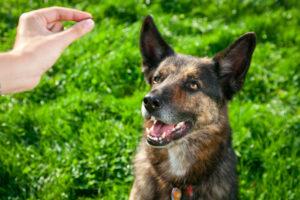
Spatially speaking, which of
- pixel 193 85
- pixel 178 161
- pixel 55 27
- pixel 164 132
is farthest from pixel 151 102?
pixel 55 27

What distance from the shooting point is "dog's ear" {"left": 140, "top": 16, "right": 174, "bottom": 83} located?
4.79 m

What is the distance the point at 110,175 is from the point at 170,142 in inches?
54.1

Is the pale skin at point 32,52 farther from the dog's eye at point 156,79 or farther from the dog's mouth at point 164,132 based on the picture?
the dog's eye at point 156,79

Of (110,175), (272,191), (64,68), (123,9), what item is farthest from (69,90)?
(272,191)

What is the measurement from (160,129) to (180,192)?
55 centimetres

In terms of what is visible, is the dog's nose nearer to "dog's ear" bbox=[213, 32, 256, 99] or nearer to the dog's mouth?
the dog's mouth

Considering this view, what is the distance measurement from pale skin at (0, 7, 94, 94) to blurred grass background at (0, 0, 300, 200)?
8.76 ft

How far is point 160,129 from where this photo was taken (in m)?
4.38

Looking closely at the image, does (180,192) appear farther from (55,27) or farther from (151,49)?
(55,27)

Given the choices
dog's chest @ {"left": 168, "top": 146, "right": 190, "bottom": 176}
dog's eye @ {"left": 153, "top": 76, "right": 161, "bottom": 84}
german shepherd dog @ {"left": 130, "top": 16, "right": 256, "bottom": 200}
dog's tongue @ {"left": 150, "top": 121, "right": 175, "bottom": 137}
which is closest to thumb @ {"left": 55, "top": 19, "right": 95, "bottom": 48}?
german shepherd dog @ {"left": 130, "top": 16, "right": 256, "bottom": 200}

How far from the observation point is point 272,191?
16.9 ft

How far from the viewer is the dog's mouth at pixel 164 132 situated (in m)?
4.19

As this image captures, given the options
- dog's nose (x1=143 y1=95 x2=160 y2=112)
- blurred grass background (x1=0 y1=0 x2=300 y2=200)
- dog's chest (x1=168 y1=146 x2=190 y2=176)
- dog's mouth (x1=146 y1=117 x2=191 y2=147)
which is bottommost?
blurred grass background (x1=0 y1=0 x2=300 y2=200)

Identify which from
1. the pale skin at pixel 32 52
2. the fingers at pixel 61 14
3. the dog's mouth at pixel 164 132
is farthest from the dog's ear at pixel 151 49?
the pale skin at pixel 32 52
